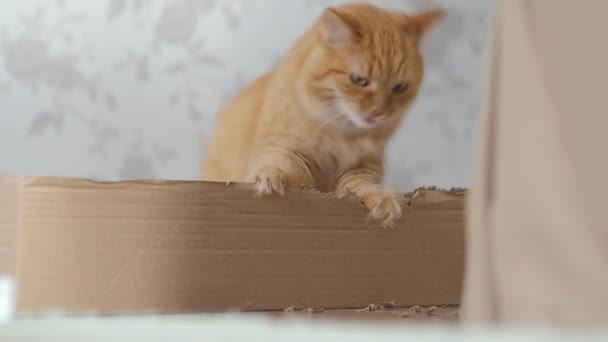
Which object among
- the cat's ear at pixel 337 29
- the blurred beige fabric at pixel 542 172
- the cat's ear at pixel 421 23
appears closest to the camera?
the blurred beige fabric at pixel 542 172

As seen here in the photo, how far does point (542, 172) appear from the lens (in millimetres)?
477

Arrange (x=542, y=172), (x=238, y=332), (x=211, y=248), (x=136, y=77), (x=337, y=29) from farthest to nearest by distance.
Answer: (x=136, y=77), (x=337, y=29), (x=211, y=248), (x=542, y=172), (x=238, y=332)

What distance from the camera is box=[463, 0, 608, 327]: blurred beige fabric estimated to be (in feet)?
1.48

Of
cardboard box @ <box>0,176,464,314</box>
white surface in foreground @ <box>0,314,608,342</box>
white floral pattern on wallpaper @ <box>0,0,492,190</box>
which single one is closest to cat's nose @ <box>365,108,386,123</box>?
cardboard box @ <box>0,176,464,314</box>

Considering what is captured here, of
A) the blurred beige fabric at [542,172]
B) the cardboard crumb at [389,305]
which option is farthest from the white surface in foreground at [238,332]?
the cardboard crumb at [389,305]

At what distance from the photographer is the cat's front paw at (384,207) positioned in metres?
1.03

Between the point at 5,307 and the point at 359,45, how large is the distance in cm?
73

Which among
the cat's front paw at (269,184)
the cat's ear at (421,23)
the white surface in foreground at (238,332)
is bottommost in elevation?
the white surface in foreground at (238,332)

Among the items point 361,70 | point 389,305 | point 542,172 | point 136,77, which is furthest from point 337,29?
point 542,172

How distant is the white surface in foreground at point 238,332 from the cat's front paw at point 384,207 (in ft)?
2.22

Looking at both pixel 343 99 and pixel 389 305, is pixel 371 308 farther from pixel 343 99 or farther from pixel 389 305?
pixel 343 99

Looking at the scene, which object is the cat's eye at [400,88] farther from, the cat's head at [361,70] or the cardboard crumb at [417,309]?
the cardboard crumb at [417,309]

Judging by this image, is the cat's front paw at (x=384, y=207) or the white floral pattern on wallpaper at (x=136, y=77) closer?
the cat's front paw at (x=384, y=207)

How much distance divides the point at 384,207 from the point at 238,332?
2.34ft
